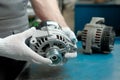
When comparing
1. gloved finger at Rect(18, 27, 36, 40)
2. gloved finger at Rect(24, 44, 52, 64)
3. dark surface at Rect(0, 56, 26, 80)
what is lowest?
dark surface at Rect(0, 56, 26, 80)

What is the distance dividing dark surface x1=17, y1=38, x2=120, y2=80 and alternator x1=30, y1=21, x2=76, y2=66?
0.19ft

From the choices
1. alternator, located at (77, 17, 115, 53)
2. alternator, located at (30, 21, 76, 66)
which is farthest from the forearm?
alternator, located at (30, 21, 76, 66)

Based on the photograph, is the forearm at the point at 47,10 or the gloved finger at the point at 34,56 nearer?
the gloved finger at the point at 34,56

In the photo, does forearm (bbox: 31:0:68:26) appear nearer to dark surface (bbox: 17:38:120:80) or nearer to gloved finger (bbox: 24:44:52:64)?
dark surface (bbox: 17:38:120:80)

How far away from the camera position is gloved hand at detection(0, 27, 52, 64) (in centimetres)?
74

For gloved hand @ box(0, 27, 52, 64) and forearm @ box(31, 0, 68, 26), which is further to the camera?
forearm @ box(31, 0, 68, 26)

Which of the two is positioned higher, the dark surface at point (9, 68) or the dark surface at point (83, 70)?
the dark surface at point (9, 68)

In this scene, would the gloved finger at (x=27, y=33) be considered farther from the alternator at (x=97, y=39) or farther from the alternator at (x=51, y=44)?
the alternator at (x=97, y=39)

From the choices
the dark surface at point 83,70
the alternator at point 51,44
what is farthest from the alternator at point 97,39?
the alternator at point 51,44

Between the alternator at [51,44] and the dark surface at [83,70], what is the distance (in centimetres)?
6

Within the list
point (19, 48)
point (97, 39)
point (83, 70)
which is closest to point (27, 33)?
point (19, 48)

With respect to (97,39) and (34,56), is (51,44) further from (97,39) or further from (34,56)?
(97,39)

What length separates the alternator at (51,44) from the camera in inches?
29.7

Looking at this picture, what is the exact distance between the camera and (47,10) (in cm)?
104
